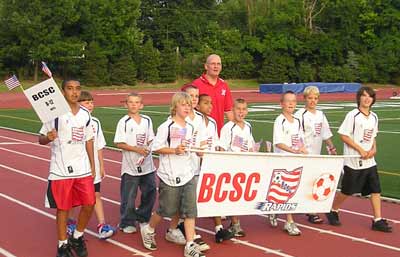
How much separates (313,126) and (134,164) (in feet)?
7.75

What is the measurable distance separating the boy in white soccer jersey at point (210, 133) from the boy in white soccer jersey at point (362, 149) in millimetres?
1676

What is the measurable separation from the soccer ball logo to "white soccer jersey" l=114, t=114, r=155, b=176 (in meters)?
1.98

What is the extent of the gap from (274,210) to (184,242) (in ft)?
3.63

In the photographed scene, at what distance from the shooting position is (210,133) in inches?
269

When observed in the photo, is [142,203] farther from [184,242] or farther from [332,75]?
[332,75]

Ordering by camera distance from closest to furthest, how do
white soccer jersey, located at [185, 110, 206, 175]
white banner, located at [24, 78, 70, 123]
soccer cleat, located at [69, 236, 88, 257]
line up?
white banner, located at [24, 78, 70, 123] → soccer cleat, located at [69, 236, 88, 257] → white soccer jersey, located at [185, 110, 206, 175]

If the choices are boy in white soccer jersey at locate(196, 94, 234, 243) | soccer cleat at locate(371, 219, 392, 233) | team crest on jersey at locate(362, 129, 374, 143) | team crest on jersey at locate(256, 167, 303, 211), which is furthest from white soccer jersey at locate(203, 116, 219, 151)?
soccer cleat at locate(371, 219, 392, 233)

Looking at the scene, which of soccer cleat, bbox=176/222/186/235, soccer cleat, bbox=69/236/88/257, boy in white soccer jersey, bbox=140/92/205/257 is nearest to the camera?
soccer cleat, bbox=69/236/88/257

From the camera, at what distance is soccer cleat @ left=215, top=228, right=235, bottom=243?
6.76 metres

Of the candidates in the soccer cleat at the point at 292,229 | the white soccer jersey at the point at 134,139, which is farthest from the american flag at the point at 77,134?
the soccer cleat at the point at 292,229

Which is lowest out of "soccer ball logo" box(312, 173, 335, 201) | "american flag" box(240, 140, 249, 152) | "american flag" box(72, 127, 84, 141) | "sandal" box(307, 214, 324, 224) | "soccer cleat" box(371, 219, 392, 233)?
"sandal" box(307, 214, 324, 224)

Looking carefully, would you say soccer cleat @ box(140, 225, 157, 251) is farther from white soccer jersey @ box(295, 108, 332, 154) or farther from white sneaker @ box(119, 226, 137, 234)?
white soccer jersey @ box(295, 108, 332, 154)

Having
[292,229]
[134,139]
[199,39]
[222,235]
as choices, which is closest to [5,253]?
[134,139]

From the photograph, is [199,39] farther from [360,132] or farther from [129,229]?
[129,229]
